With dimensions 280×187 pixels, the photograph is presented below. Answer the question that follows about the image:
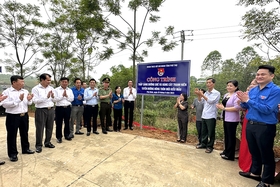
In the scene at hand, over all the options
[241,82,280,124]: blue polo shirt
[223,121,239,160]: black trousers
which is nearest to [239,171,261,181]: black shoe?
[223,121,239,160]: black trousers

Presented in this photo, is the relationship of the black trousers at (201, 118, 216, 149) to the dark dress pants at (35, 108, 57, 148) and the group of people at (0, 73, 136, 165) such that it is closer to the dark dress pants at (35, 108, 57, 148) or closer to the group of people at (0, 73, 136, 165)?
the group of people at (0, 73, 136, 165)

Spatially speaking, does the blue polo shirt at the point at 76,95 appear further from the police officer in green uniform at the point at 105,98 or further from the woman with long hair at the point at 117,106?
the woman with long hair at the point at 117,106

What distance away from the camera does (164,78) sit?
14.3 feet

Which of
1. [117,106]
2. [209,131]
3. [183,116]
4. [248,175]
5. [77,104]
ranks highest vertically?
[77,104]

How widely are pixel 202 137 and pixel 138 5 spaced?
14.1ft

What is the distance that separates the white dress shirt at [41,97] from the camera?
2.90 meters

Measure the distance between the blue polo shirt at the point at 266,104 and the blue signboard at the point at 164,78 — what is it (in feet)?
6.54

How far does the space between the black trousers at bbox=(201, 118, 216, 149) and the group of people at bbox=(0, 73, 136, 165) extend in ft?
7.06

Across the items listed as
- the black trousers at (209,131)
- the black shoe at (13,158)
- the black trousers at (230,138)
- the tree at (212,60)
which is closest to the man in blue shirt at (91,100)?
the black shoe at (13,158)

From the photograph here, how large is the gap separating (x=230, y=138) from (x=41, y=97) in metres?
3.43

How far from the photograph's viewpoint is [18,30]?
22.7ft

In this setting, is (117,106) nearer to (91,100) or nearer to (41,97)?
(91,100)

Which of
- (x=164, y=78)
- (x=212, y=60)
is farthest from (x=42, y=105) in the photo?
(x=212, y=60)

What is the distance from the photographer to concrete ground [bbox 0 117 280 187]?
205 centimetres
